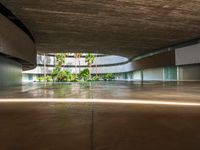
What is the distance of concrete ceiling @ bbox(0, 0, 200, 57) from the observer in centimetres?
1781

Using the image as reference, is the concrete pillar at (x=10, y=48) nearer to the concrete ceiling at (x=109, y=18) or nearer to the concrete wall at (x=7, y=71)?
A: the concrete wall at (x=7, y=71)

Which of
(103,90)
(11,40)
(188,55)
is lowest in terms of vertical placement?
(103,90)

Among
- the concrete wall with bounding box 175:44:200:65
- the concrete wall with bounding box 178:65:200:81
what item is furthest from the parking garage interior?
the concrete wall with bounding box 178:65:200:81

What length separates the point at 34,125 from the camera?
452 centimetres

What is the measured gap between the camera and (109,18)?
22141 mm

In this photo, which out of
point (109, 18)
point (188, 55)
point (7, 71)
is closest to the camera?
point (109, 18)

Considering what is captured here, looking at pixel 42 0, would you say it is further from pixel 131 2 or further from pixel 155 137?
pixel 155 137

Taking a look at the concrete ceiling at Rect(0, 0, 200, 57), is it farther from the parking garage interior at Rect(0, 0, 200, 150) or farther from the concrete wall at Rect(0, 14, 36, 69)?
the concrete wall at Rect(0, 14, 36, 69)

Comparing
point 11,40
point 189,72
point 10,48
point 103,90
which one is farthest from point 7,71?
point 189,72

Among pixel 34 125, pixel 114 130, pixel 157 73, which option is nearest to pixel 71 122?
pixel 34 125

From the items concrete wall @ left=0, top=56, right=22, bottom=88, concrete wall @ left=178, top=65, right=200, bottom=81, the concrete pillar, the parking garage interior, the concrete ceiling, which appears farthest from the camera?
concrete wall @ left=178, top=65, right=200, bottom=81

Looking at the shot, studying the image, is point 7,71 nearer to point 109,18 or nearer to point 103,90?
point 109,18

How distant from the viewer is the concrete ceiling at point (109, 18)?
1781cm

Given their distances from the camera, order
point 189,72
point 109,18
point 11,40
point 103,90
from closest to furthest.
Result: 1. point 103,90
2. point 11,40
3. point 109,18
4. point 189,72
